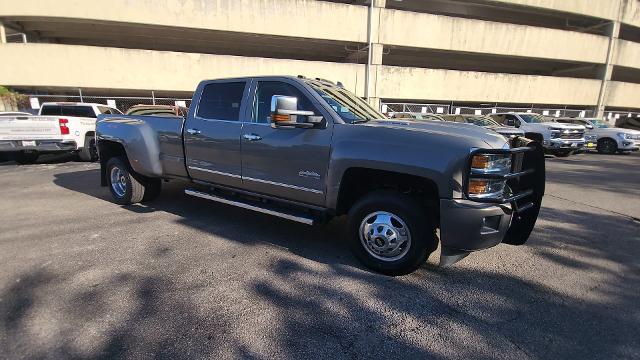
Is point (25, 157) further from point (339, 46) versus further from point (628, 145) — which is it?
point (628, 145)

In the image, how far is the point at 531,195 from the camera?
3.53 meters

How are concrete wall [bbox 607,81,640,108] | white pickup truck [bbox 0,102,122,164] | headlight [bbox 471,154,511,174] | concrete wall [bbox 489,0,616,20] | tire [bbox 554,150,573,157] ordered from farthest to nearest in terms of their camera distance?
concrete wall [bbox 607,81,640,108]
concrete wall [bbox 489,0,616,20]
tire [bbox 554,150,573,157]
white pickup truck [bbox 0,102,122,164]
headlight [bbox 471,154,511,174]

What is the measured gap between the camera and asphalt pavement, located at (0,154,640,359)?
2383 mm

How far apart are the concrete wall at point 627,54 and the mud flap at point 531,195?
3106 centimetres

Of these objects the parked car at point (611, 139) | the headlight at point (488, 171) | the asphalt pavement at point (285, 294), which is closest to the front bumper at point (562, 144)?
the parked car at point (611, 139)

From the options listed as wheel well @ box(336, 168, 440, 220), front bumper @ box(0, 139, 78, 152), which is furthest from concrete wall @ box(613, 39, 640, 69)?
front bumper @ box(0, 139, 78, 152)

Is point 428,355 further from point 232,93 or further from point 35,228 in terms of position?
point 35,228

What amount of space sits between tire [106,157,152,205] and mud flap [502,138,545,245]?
5.22 meters

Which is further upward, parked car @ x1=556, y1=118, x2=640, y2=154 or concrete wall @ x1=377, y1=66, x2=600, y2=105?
concrete wall @ x1=377, y1=66, x2=600, y2=105

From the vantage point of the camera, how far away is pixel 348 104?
4.03 metres

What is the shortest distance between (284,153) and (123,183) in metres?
3.44

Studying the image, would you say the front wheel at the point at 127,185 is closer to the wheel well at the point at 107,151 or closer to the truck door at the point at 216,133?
the wheel well at the point at 107,151

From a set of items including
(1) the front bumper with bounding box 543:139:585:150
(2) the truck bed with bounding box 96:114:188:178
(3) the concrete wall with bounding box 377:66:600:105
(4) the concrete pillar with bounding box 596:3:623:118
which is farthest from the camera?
(4) the concrete pillar with bounding box 596:3:623:118

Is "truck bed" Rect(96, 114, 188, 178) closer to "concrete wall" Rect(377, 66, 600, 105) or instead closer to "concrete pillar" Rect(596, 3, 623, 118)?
Result: "concrete wall" Rect(377, 66, 600, 105)
